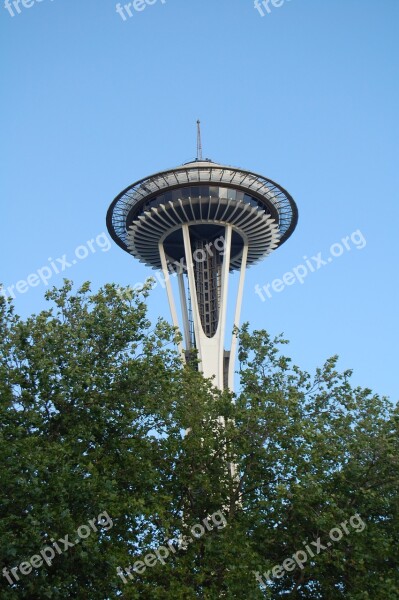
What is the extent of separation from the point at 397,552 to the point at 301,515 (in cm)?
347

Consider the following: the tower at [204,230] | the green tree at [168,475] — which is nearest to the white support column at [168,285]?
the tower at [204,230]

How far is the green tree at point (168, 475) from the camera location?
2188 centimetres

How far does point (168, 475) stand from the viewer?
86.8 feet

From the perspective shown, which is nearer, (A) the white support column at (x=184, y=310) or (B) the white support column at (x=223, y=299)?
(B) the white support column at (x=223, y=299)

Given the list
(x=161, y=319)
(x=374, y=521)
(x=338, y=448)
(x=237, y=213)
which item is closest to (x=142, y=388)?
(x=161, y=319)

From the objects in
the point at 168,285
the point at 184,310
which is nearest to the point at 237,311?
the point at 184,310

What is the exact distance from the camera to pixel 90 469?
22484 millimetres
